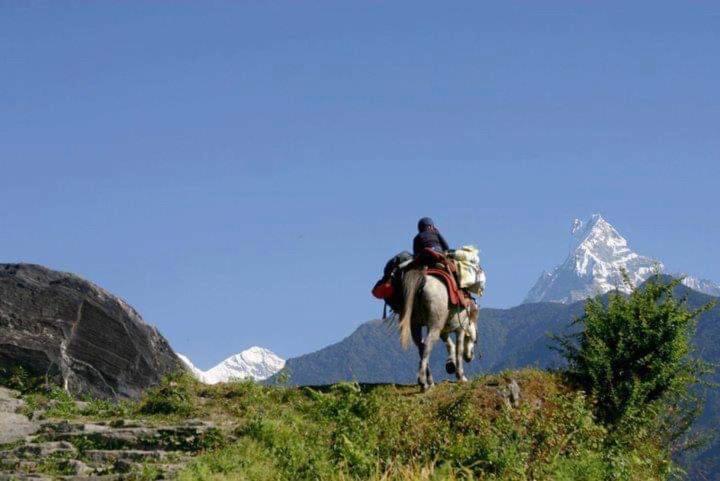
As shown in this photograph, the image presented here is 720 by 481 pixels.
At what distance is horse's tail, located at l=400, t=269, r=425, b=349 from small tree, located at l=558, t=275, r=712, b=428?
12.4ft

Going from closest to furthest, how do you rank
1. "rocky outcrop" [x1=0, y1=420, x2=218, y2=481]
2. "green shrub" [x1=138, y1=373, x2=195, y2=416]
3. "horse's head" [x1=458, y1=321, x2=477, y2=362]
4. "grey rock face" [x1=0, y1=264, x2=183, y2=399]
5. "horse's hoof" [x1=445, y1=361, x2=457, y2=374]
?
"rocky outcrop" [x1=0, y1=420, x2=218, y2=481], "green shrub" [x1=138, y1=373, x2=195, y2=416], "horse's hoof" [x1=445, y1=361, x2=457, y2=374], "horse's head" [x1=458, y1=321, x2=477, y2=362], "grey rock face" [x1=0, y1=264, x2=183, y2=399]

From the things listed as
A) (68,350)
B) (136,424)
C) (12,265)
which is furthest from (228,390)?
(12,265)

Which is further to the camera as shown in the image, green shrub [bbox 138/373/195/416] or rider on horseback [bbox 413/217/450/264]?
rider on horseback [bbox 413/217/450/264]

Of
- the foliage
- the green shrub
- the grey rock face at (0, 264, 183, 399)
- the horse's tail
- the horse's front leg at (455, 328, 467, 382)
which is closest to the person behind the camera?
the foliage

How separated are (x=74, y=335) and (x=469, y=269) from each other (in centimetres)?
1145

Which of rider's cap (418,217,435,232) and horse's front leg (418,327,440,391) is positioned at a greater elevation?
rider's cap (418,217,435,232)

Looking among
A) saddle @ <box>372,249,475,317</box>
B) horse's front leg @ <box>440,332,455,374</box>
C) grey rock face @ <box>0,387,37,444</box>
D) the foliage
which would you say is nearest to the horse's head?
horse's front leg @ <box>440,332,455,374</box>

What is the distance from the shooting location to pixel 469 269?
25906 mm

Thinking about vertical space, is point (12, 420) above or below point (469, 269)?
below

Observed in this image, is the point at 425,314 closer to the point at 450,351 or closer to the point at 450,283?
the point at 450,283

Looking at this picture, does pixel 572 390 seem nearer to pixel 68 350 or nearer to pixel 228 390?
pixel 228 390

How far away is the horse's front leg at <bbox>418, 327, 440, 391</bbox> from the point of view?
901 inches

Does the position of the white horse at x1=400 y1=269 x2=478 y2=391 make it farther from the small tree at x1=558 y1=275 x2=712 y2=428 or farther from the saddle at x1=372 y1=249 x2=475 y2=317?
the small tree at x1=558 y1=275 x2=712 y2=428

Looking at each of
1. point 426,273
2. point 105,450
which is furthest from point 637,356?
point 105,450
